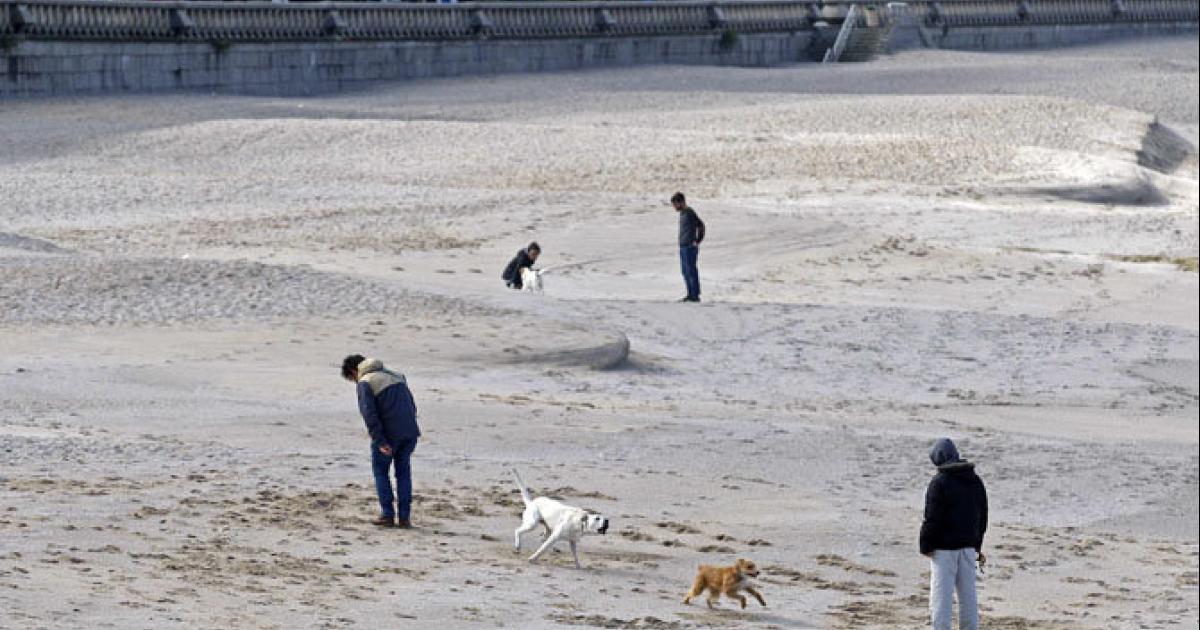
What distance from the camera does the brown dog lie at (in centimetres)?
1238

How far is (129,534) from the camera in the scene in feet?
41.9

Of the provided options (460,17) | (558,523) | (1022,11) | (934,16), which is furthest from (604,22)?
(558,523)

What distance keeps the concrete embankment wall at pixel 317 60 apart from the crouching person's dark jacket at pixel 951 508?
30796 millimetres

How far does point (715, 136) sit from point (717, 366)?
17.4 m

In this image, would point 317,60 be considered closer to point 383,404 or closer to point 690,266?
point 690,266

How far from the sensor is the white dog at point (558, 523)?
12.8 meters

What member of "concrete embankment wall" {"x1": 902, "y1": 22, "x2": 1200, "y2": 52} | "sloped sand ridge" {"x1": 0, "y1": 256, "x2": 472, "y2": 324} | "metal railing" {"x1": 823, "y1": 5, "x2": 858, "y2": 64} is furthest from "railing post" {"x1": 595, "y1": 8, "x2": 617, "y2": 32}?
"sloped sand ridge" {"x1": 0, "y1": 256, "x2": 472, "y2": 324}

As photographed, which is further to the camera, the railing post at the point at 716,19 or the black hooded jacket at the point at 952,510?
the railing post at the point at 716,19

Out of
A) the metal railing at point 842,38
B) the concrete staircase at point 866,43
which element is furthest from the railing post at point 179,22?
the concrete staircase at point 866,43

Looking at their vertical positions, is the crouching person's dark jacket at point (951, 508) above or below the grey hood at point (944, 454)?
below

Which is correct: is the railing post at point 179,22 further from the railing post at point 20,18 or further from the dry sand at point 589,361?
the railing post at point 20,18

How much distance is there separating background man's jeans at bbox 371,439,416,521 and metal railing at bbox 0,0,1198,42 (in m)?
28.3

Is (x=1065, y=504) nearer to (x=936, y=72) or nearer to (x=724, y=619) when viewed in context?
(x=724, y=619)

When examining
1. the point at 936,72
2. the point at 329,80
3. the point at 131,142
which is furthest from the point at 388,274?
the point at 936,72
